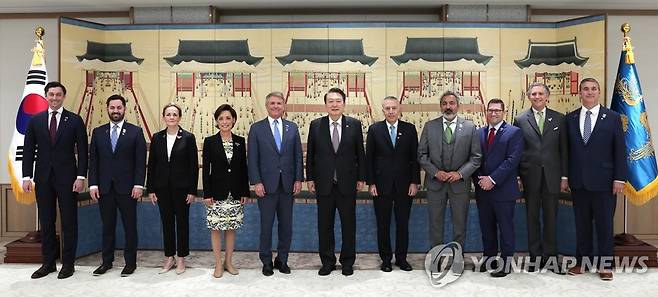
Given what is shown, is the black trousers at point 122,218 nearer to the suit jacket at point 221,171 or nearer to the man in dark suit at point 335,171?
the suit jacket at point 221,171

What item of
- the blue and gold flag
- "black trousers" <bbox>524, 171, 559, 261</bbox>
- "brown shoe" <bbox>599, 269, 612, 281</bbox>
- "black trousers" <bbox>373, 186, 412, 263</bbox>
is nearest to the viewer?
"brown shoe" <bbox>599, 269, 612, 281</bbox>

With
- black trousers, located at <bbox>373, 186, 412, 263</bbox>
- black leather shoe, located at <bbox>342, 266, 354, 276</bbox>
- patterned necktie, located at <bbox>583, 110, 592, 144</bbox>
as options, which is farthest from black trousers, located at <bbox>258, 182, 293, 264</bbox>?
patterned necktie, located at <bbox>583, 110, 592, 144</bbox>

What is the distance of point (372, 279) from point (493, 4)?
127 inches

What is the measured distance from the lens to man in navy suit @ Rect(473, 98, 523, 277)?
4.15 metres

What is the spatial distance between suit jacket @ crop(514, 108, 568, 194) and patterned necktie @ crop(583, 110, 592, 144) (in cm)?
16

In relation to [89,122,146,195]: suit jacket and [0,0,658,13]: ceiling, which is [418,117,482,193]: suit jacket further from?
[89,122,146,195]: suit jacket

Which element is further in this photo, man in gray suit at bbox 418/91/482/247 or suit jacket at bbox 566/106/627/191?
man in gray suit at bbox 418/91/482/247

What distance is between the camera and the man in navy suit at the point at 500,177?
4148 mm

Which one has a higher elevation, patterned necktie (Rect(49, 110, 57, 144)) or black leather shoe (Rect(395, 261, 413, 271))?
patterned necktie (Rect(49, 110, 57, 144))

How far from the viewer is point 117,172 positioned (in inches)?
167

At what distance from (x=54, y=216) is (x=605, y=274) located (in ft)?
15.4

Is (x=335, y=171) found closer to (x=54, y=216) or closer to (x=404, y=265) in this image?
(x=404, y=265)

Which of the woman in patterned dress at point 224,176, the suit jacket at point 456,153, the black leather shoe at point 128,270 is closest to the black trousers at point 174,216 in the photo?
the woman in patterned dress at point 224,176

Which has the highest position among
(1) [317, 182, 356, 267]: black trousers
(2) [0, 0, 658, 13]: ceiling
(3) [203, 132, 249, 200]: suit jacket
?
(2) [0, 0, 658, 13]: ceiling
